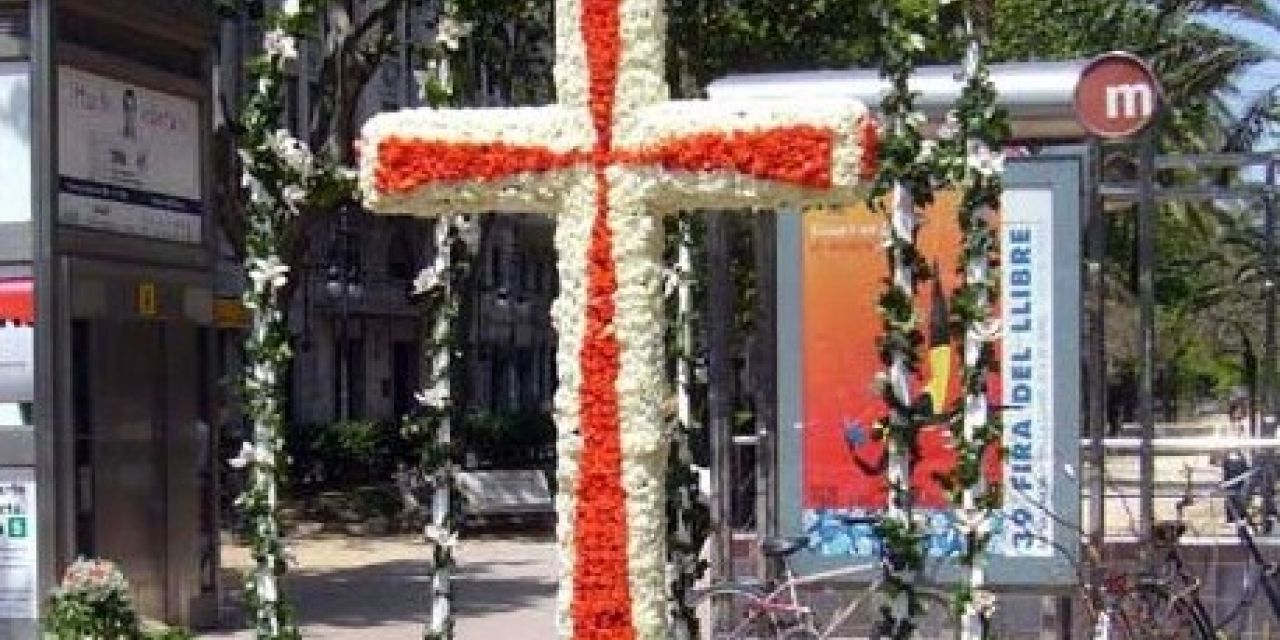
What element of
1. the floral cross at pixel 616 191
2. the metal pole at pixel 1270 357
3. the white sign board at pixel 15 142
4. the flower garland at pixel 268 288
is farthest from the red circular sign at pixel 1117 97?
the white sign board at pixel 15 142

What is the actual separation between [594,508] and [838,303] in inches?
217

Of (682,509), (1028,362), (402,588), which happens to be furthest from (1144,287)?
(402,588)

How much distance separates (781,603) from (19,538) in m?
4.92

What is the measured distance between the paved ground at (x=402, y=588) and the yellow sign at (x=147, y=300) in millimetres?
1874

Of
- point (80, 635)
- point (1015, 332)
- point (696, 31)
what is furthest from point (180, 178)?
point (1015, 332)

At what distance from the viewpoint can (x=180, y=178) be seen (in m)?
14.8

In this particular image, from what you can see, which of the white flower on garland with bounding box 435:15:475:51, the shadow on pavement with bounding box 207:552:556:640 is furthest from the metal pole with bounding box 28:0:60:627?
the white flower on garland with bounding box 435:15:475:51

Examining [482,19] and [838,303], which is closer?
[482,19]

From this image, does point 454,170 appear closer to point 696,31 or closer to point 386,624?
point 696,31

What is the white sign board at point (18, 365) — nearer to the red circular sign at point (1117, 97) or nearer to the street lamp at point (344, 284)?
the red circular sign at point (1117, 97)

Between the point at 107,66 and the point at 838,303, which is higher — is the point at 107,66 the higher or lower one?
the higher one

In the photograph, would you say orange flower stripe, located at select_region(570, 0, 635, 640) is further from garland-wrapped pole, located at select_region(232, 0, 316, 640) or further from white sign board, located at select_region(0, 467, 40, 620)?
white sign board, located at select_region(0, 467, 40, 620)

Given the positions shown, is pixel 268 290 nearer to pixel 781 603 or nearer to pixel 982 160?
pixel 982 160

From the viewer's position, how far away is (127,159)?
14070mm
